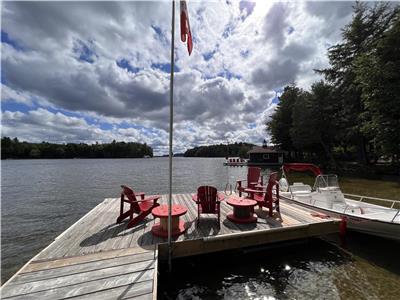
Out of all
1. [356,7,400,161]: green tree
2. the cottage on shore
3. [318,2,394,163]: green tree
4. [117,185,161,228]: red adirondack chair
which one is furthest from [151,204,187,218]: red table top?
the cottage on shore

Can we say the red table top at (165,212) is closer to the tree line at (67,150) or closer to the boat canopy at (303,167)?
the boat canopy at (303,167)

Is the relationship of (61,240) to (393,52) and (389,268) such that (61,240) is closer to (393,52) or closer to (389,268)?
(389,268)

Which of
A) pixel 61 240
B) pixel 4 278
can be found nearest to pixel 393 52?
pixel 61 240

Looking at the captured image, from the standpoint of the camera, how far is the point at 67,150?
288 ft

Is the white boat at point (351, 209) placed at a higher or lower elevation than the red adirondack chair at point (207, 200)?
lower

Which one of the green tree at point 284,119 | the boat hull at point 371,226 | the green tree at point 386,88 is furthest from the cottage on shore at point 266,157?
the boat hull at point 371,226

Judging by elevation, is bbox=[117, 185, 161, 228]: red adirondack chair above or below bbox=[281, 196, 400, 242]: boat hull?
above

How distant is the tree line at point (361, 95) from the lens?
1477cm

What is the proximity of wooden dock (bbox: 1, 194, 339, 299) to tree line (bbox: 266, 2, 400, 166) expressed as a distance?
1447 centimetres

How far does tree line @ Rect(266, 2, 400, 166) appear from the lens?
1477cm

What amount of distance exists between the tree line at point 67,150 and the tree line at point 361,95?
287ft

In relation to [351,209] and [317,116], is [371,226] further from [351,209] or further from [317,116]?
[317,116]

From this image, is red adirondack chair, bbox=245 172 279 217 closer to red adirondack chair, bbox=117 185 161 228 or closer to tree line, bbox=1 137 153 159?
red adirondack chair, bbox=117 185 161 228

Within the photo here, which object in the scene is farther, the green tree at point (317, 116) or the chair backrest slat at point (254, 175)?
the green tree at point (317, 116)
